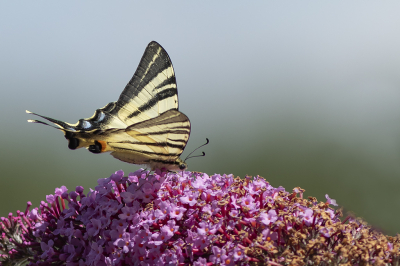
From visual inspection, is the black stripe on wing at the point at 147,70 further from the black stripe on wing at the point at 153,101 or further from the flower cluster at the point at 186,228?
the flower cluster at the point at 186,228

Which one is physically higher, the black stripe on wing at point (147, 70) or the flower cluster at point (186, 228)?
the black stripe on wing at point (147, 70)

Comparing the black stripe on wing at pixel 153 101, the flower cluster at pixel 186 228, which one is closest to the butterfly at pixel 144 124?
the black stripe on wing at pixel 153 101

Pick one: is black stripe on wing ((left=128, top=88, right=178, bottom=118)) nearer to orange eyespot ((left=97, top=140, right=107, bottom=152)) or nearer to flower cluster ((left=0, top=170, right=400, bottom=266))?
orange eyespot ((left=97, top=140, right=107, bottom=152))

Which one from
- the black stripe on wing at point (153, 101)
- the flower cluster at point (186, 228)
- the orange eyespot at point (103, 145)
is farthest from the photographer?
the black stripe on wing at point (153, 101)

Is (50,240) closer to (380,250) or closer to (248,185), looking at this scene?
(248,185)

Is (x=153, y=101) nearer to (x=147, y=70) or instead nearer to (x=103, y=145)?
(x=147, y=70)

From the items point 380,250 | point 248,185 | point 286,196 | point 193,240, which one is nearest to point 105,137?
point 193,240
